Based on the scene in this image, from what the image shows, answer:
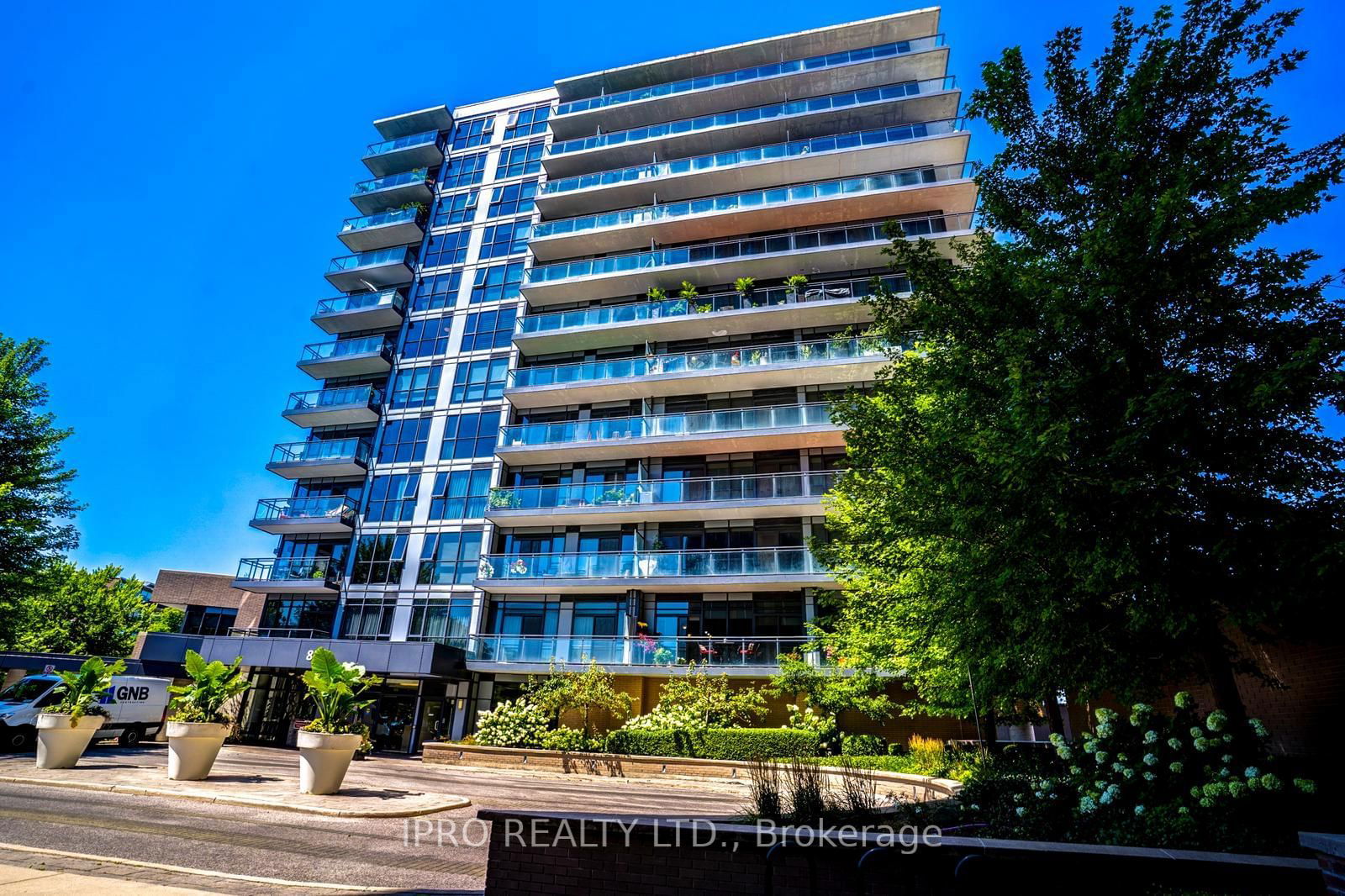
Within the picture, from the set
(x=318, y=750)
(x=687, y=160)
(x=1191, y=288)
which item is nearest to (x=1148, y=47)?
(x=1191, y=288)

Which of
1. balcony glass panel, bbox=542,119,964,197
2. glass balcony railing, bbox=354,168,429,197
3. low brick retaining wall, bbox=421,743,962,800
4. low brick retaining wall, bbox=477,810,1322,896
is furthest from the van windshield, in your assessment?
glass balcony railing, bbox=354,168,429,197

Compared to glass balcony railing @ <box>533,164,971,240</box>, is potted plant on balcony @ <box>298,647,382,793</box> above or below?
below

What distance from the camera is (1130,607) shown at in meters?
8.70

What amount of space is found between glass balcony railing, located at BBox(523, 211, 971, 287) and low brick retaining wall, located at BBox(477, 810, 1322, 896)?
27.8m

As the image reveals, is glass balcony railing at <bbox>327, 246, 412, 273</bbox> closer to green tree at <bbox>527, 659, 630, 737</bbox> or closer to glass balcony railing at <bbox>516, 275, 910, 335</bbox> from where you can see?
glass balcony railing at <bbox>516, 275, 910, 335</bbox>

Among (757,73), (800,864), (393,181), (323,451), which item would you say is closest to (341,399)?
(323,451)

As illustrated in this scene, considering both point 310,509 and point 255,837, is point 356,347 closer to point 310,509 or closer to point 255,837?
point 310,509

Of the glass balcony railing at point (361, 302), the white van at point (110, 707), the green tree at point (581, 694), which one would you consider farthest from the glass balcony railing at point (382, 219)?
the green tree at point (581, 694)

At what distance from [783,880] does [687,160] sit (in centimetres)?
3439

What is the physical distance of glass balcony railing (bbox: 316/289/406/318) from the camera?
3784cm

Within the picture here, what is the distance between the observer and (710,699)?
22.4m

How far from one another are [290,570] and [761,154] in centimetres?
3211

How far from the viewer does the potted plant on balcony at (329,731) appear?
12.0 meters

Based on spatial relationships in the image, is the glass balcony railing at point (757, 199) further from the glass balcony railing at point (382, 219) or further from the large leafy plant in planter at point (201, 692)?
the large leafy plant in planter at point (201, 692)
